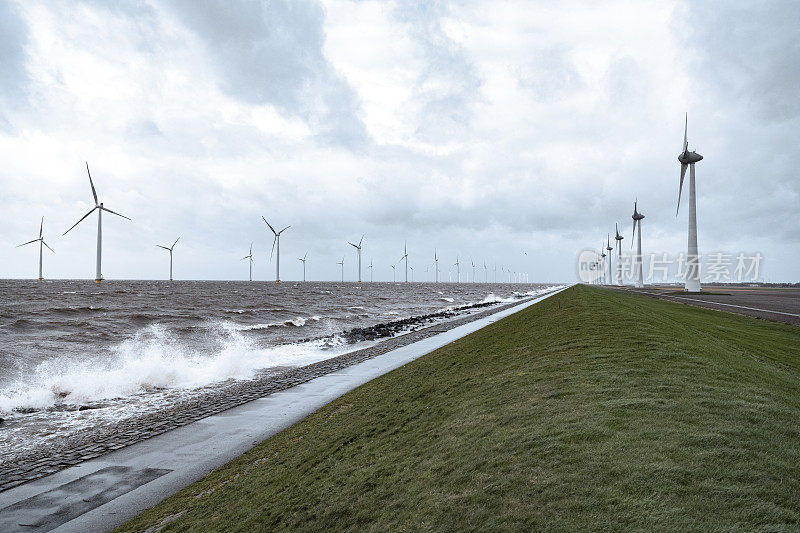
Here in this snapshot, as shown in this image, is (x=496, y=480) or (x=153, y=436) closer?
(x=496, y=480)

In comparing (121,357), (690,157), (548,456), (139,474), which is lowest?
(121,357)

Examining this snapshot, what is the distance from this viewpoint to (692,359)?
10719mm

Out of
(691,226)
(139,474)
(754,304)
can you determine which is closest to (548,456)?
(139,474)

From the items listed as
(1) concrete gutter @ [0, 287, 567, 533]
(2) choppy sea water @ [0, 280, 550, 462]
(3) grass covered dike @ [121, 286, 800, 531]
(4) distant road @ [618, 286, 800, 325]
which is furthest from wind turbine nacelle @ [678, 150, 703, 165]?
(1) concrete gutter @ [0, 287, 567, 533]

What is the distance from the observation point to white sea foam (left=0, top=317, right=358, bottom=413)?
1873 centimetres

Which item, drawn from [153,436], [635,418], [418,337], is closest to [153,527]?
[153,436]

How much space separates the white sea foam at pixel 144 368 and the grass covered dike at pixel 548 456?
38.3 ft

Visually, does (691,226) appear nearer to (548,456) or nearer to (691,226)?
(691,226)

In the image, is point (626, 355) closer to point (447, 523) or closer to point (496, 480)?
point (496, 480)

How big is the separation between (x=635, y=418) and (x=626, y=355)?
4.96 metres

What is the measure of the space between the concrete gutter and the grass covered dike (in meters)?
0.68

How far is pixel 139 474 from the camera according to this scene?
998 cm

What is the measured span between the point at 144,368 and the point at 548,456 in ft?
76.0

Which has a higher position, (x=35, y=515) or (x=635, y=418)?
(x=635, y=418)
